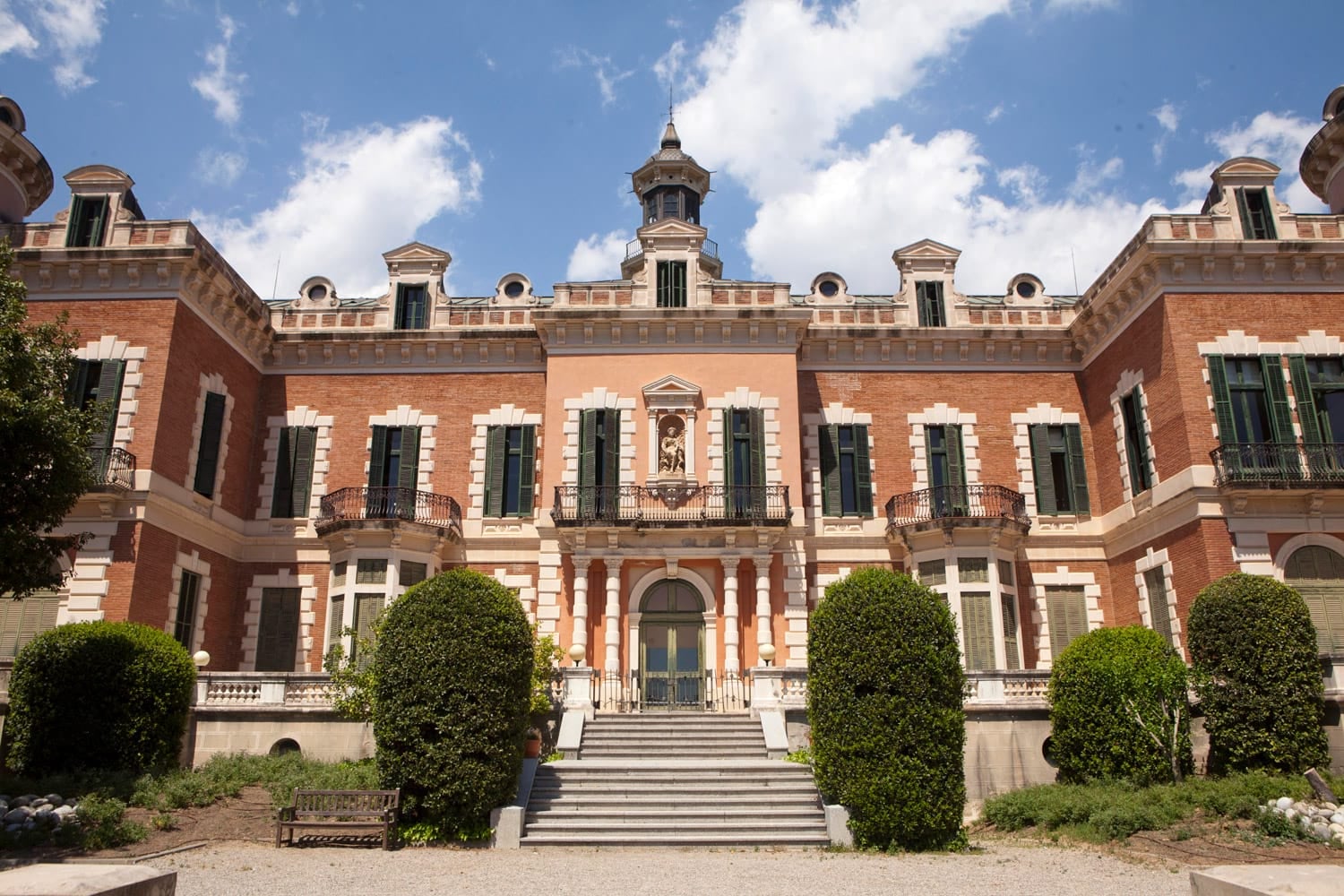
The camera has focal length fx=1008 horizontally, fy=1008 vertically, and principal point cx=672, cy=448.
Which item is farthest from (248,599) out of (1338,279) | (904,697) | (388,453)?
(1338,279)

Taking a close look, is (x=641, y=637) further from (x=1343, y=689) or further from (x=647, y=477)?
(x=1343, y=689)

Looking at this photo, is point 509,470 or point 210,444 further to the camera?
point 509,470

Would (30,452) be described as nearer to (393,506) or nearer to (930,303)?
(393,506)

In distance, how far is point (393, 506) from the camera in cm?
2538

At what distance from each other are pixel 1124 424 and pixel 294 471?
20.8 meters

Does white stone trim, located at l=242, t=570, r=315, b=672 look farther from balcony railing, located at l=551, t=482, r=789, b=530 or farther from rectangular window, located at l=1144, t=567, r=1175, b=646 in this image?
rectangular window, located at l=1144, t=567, r=1175, b=646

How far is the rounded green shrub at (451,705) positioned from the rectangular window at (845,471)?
12166 mm

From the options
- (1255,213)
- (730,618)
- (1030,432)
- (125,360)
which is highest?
(1255,213)

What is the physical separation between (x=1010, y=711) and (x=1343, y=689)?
5.55 m

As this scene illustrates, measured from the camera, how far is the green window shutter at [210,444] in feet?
77.2

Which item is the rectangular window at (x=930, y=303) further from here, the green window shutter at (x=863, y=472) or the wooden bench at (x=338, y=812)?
the wooden bench at (x=338, y=812)

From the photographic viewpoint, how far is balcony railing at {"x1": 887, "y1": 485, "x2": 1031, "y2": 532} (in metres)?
24.8

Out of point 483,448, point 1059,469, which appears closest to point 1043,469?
point 1059,469

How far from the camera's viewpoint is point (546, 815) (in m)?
15.4
